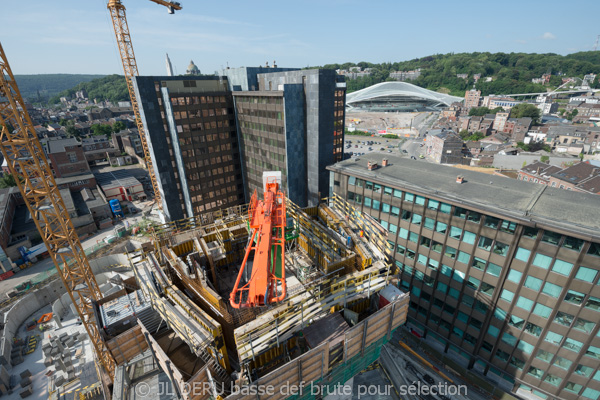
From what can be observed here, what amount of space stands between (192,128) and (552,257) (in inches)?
2494

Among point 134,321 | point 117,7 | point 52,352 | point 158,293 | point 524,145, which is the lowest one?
point 52,352

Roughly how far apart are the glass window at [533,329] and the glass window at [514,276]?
19.2ft

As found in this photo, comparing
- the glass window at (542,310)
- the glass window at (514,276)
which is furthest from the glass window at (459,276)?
the glass window at (542,310)

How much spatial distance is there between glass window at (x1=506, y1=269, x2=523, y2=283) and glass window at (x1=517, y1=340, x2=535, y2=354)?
28.6 ft

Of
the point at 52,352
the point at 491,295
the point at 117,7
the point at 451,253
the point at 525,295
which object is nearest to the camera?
the point at 525,295

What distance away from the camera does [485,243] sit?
1277 inches

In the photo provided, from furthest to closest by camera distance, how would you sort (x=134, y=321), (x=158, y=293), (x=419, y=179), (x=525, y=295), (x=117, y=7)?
(x=117, y=7) < (x=419, y=179) < (x=525, y=295) < (x=134, y=321) < (x=158, y=293)

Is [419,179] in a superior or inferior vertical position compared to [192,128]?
inferior

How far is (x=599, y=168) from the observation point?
76.7 m

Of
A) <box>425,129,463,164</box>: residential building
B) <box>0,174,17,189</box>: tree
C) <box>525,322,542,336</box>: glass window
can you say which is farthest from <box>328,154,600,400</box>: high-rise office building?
<box>0,174,17,189</box>: tree

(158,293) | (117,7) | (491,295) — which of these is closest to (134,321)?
(158,293)

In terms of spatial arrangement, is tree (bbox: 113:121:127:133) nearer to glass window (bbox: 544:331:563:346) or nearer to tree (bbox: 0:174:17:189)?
tree (bbox: 0:174:17:189)

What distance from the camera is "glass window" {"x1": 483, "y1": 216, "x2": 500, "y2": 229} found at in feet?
101

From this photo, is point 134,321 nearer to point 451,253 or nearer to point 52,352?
point 52,352
